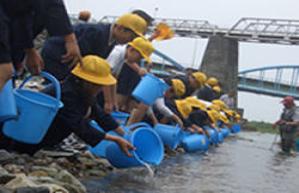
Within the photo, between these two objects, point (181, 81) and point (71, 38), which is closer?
point (71, 38)

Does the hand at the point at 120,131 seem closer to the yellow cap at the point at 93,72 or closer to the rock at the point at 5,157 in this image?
the yellow cap at the point at 93,72

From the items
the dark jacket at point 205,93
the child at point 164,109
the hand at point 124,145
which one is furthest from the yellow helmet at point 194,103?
the hand at point 124,145

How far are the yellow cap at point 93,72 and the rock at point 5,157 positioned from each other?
701mm

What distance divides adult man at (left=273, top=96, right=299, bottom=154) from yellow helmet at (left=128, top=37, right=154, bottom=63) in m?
5.64

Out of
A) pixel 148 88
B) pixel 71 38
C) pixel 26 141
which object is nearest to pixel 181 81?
pixel 148 88

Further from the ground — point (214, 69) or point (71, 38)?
point (71, 38)

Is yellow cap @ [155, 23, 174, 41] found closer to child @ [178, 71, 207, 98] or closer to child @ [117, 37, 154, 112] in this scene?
child @ [117, 37, 154, 112]

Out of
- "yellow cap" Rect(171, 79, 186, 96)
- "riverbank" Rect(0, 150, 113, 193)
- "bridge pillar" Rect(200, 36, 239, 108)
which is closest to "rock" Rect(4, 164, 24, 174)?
"riverbank" Rect(0, 150, 113, 193)

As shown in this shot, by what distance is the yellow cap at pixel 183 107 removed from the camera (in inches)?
280

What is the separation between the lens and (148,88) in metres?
5.36

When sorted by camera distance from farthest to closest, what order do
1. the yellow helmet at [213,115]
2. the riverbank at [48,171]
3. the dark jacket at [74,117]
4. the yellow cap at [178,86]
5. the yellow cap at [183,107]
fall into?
1. the yellow helmet at [213,115]
2. the yellow cap at [183,107]
3. the yellow cap at [178,86]
4. the dark jacket at [74,117]
5. the riverbank at [48,171]

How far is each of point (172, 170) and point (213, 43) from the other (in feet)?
83.3

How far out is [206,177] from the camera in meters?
4.92

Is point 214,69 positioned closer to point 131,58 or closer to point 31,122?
point 131,58
